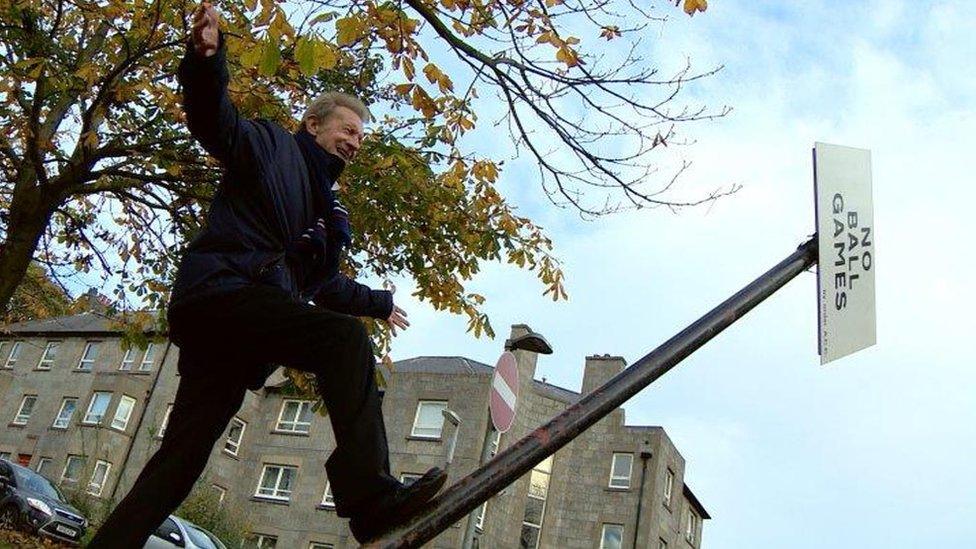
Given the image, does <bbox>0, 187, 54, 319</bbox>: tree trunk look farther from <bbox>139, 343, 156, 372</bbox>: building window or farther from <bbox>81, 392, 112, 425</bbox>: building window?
<bbox>139, 343, 156, 372</bbox>: building window

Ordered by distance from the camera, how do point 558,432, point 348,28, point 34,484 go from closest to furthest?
point 558,432 → point 348,28 → point 34,484

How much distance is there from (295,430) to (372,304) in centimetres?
3463

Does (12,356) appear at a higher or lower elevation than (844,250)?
higher

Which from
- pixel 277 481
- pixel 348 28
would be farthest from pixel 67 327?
pixel 348 28

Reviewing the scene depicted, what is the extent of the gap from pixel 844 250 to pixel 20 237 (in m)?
9.18

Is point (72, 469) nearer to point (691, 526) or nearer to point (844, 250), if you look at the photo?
point (691, 526)

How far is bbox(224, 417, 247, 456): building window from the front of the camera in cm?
3594

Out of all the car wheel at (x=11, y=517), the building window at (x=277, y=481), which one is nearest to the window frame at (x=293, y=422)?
the building window at (x=277, y=481)

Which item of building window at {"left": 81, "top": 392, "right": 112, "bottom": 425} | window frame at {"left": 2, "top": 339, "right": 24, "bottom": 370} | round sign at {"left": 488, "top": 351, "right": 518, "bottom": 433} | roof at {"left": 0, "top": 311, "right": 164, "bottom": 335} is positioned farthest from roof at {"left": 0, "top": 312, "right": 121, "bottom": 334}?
round sign at {"left": 488, "top": 351, "right": 518, "bottom": 433}

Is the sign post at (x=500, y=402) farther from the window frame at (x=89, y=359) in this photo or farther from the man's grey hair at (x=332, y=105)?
the window frame at (x=89, y=359)

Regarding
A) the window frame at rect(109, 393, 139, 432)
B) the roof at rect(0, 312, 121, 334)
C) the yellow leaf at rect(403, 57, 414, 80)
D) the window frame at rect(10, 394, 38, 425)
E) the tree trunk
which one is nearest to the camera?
the yellow leaf at rect(403, 57, 414, 80)

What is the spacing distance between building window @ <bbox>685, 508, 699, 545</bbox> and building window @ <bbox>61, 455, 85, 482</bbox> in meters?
27.5

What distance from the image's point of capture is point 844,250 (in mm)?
2496

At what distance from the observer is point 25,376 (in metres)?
42.5
